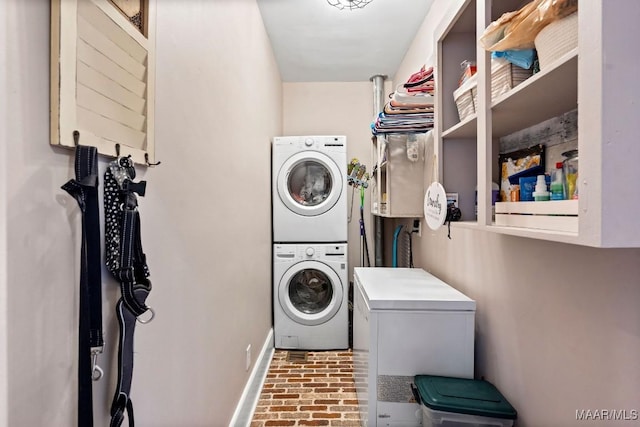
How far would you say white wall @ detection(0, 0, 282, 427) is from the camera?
0.50 meters

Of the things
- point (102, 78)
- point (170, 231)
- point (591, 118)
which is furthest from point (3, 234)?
point (591, 118)

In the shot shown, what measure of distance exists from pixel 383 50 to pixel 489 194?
2.37m

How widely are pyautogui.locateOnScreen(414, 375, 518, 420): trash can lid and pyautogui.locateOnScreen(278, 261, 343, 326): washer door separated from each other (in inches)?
56.7

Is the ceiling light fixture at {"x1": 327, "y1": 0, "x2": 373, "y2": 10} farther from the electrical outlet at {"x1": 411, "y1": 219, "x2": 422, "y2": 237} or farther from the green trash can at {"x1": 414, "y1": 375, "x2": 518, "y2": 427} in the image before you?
the green trash can at {"x1": 414, "y1": 375, "x2": 518, "y2": 427}

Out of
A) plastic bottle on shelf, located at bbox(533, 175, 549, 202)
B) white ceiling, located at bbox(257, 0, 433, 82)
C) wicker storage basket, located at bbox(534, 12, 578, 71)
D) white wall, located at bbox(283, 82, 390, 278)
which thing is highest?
white ceiling, located at bbox(257, 0, 433, 82)

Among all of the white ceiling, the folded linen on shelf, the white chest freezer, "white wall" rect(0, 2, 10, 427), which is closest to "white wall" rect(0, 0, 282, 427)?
"white wall" rect(0, 2, 10, 427)

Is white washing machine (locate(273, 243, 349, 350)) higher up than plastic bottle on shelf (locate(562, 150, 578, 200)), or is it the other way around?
plastic bottle on shelf (locate(562, 150, 578, 200))

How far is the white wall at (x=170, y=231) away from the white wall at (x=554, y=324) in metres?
1.21

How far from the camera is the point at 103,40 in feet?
2.16

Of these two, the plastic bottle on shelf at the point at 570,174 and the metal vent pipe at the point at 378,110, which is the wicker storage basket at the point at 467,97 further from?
the metal vent pipe at the point at 378,110

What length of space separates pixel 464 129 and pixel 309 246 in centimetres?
186

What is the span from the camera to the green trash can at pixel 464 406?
1165 millimetres

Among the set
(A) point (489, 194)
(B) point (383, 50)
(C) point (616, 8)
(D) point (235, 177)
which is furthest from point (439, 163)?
(B) point (383, 50)

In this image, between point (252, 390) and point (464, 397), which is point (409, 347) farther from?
point (252, 390)
